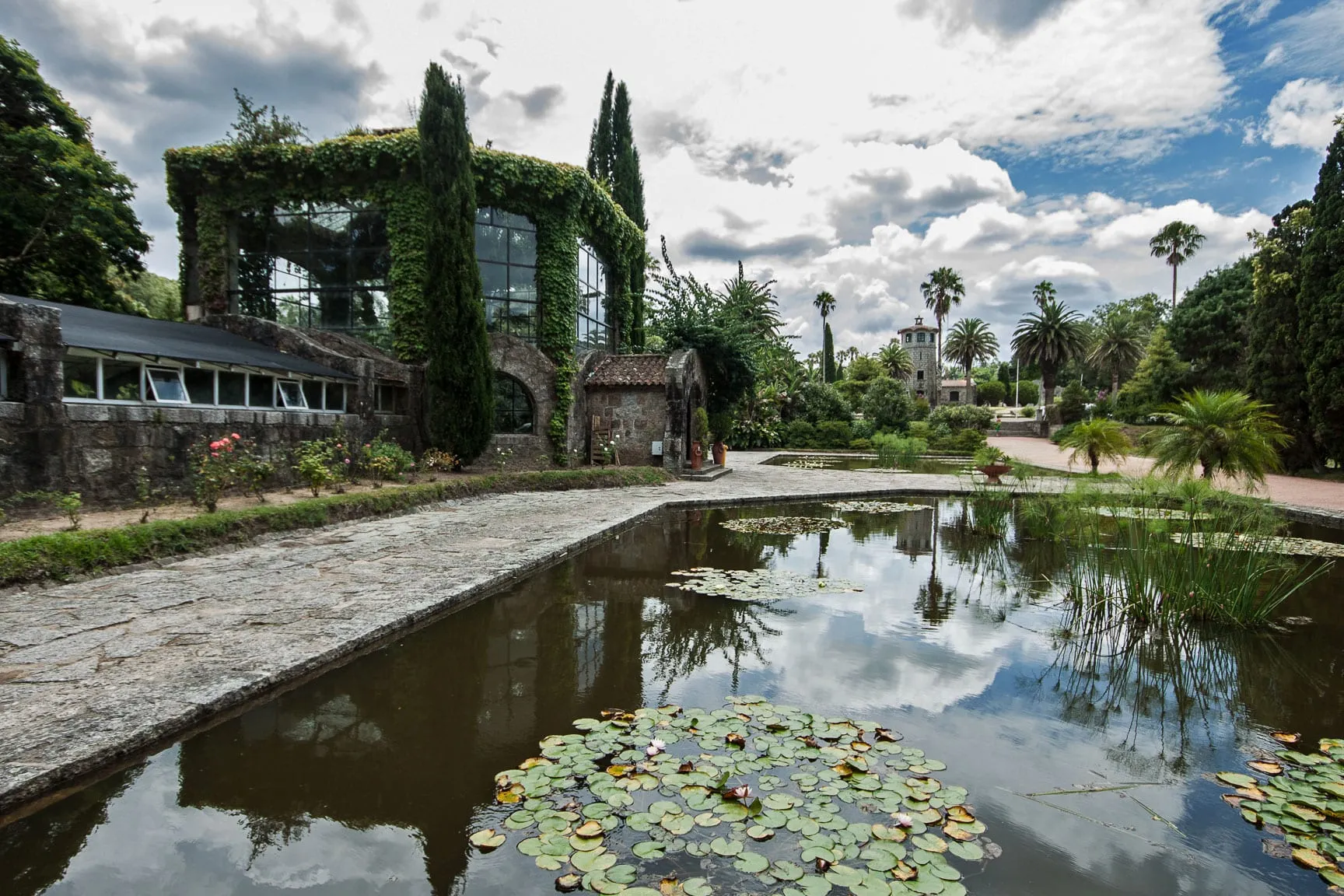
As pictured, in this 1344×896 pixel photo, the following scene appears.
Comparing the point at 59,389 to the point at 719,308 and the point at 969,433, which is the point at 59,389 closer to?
the point at 719,308

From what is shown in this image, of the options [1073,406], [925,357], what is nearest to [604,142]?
[1073,406]

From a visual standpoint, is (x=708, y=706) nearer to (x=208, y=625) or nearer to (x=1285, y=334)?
(x=208, y=625)

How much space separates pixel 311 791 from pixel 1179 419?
13073 millimetres

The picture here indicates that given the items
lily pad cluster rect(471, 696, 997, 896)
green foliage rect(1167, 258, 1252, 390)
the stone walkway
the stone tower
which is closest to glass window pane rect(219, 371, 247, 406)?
the stone walkway

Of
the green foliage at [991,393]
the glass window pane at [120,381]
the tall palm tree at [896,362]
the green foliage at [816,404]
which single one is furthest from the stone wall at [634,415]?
the green foliage at [991,393]

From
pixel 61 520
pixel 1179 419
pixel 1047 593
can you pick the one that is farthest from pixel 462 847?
pixel 1179 419

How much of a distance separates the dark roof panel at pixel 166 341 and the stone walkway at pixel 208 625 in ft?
11.2

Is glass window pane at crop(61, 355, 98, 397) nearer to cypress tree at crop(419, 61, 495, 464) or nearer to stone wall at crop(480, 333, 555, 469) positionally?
cypress tree at crop(419, 61, 495, 464)

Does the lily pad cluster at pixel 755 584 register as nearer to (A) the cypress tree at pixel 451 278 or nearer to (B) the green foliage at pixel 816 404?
(A) the cypress tree at pixel 451 278

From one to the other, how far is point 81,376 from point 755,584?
8.39m

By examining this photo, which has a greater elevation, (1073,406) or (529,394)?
(1073,406)

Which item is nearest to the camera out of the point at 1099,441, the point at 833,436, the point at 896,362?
the point at 1099,441

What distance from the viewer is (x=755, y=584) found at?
595cm

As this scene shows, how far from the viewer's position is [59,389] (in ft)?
23.4
